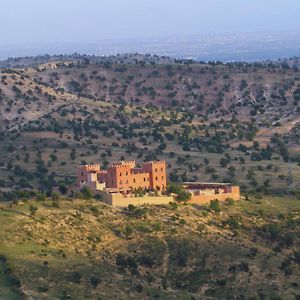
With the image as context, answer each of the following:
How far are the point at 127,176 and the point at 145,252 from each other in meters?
11.9

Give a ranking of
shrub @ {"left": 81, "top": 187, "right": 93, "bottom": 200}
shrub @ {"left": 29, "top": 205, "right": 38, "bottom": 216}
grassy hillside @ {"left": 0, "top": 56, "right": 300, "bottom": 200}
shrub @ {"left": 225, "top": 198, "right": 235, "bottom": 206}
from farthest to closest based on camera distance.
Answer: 1. grassy hillside @ {"left": 0, "top": 56, "right": 300, "bottom": 200}
2. shrub @ {"left": 225, "top": 198, "right": 235, "bottom": 206}
3. shrub @ {"left": 81, "top": 187, "right": 93, "bottom": 200}
4. shrub @ {"left": 29, "top": 205, "right": 38, "bottom": 216}

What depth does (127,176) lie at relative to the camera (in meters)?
76.1

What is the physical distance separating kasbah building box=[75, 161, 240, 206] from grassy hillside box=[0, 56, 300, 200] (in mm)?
10922

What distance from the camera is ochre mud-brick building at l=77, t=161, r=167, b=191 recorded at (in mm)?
75812

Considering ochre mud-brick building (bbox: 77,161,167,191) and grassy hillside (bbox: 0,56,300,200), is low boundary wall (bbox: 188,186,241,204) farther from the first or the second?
grassy hillside (bbox: 0,56,300,200)

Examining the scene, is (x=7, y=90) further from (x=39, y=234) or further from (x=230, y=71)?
(x=39, y=234)

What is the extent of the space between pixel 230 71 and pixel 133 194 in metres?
84.9

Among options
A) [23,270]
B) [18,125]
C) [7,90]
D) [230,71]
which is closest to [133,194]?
[23,270]

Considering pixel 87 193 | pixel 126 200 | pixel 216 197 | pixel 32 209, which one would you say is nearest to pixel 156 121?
pixel 216 197

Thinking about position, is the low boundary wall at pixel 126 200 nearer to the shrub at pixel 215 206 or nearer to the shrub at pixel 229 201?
the shrub at pixel 215 206

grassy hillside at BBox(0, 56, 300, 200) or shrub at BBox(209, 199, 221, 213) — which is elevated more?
shrub at BBox(209, 199, 221, 213)

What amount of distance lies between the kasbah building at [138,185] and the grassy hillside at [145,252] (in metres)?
1.32

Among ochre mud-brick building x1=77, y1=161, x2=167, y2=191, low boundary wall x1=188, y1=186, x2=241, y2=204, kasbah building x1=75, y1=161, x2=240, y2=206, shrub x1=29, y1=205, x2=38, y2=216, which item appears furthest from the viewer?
ochre mud-brick building x1=77, y1=161, x2=167, y2=191

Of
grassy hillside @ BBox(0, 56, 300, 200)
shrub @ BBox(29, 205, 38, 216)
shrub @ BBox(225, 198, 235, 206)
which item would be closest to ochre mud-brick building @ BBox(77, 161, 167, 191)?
shrub @ BBox(225, 198, 235, 206)
